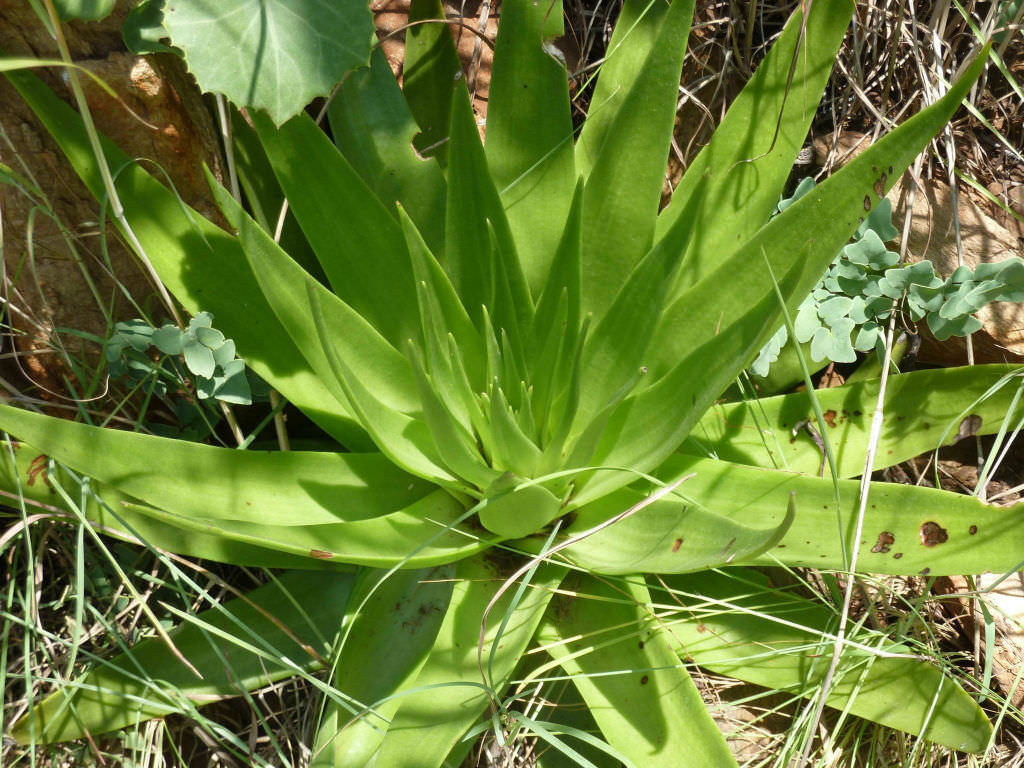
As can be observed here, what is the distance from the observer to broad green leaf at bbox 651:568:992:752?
1.20 meters

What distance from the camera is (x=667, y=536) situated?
3.59ft

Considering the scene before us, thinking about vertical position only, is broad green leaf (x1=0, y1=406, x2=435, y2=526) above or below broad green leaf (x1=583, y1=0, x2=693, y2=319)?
below

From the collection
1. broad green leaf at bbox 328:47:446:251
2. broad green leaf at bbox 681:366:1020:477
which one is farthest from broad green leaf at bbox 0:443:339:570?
broad green leaf at bbox 681:366:1020:477

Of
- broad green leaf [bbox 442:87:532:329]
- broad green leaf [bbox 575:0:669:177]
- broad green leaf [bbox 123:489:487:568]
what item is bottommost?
broad green leaf [bbox 123:489:487:568]

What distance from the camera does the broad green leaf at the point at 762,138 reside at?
129 cm

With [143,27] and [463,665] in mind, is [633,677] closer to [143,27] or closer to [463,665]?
[463,665]

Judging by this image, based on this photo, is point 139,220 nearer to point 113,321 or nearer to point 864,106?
point 113,321

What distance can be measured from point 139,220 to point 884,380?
114cm

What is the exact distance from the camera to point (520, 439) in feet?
3.58

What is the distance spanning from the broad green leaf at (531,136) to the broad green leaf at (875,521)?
457 mm

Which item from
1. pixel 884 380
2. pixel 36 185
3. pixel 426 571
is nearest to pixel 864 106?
pixel 884 380

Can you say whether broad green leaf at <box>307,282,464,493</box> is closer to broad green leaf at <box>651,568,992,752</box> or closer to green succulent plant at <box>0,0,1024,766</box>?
green succulent plant at <box>0,0,1024,766</box>

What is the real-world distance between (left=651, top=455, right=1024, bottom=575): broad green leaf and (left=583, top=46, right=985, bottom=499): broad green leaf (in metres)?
0.12

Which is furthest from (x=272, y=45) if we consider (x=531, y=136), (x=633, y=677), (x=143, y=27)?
(x=633, y=677)
